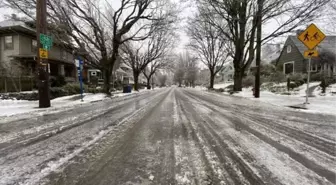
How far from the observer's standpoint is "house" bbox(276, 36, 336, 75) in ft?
80.3

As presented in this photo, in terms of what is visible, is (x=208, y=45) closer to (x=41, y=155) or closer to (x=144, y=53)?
(x=144, y=53)

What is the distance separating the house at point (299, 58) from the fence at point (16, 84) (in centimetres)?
2809

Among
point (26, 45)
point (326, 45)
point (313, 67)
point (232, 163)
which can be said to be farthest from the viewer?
point (313, 67)

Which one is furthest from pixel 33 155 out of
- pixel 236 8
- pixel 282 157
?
pixel 236 8

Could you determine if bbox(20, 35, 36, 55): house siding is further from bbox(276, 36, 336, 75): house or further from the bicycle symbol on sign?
bbox(276, 36, 336, 75): house

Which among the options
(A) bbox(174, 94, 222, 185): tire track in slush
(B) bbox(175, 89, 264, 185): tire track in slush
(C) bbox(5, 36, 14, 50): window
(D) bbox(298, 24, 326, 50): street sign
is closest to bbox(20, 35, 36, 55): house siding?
(C) bbox(5, 36, 14, 50): window

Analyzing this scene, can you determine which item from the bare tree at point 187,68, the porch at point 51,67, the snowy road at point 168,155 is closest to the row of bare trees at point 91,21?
the porch at point 51,67

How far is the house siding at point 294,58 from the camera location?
27.0 meters

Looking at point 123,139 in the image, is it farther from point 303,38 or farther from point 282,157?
point 303,38

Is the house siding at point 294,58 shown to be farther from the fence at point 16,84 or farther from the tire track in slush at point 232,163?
the fence at point 16,84

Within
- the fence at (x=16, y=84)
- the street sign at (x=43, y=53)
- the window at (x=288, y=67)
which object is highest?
the window at (x=288, y=67)

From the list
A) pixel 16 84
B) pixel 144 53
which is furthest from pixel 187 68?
pixel 16 84

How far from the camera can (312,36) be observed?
948 cm

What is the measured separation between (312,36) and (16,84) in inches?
729
